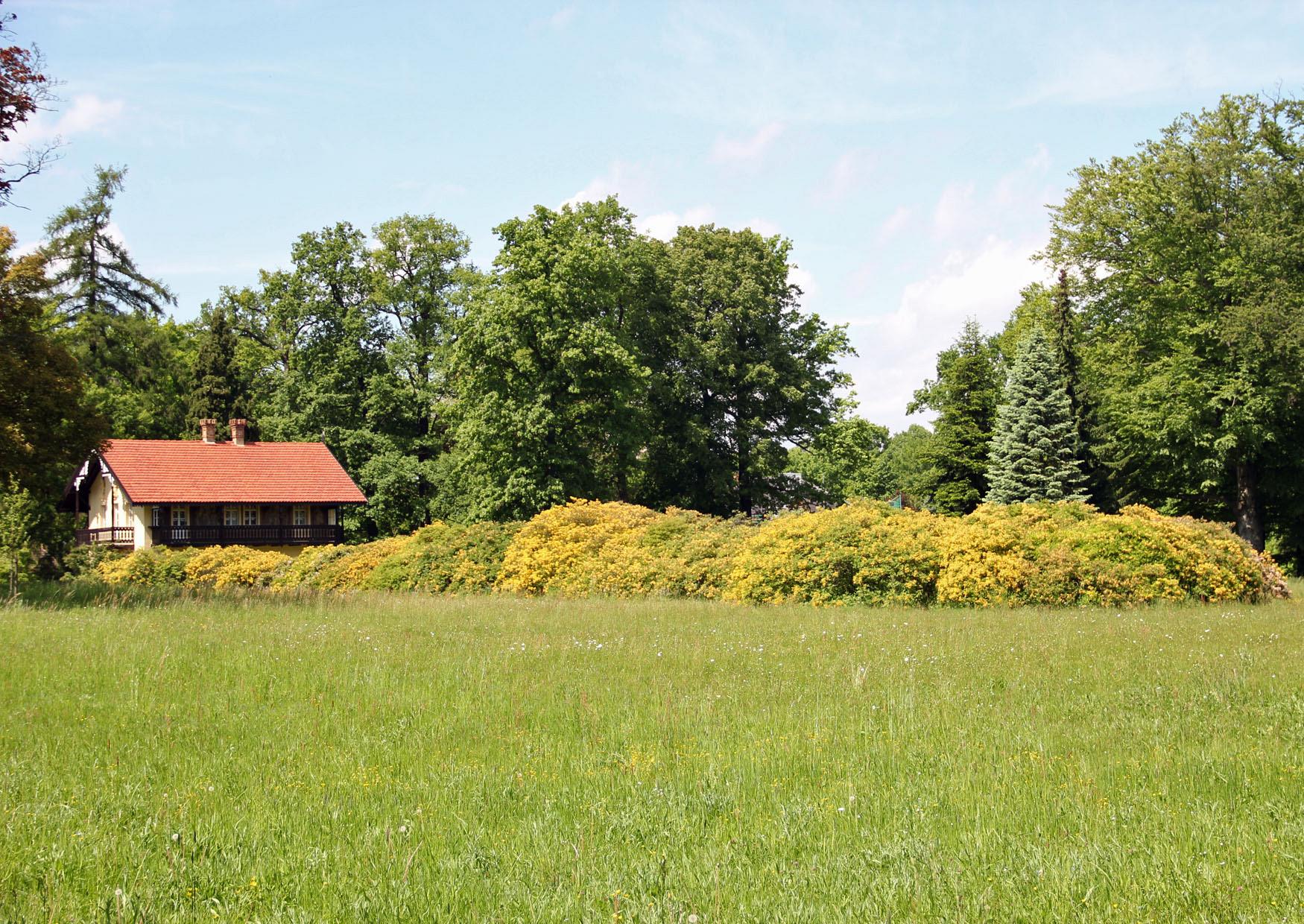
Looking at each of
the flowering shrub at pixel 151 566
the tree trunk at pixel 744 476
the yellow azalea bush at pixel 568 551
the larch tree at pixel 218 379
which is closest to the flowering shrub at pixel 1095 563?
the yellow azalea bush at pixel 568 551

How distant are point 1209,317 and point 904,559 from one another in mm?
25792

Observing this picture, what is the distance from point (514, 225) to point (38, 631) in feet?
101

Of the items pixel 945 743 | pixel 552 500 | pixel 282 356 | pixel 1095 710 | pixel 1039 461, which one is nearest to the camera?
pixel 945 743

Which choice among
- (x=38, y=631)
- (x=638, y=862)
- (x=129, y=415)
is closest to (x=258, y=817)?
(x=638, y=862)

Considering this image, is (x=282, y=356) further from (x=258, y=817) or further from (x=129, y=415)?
(x=258, y=817)

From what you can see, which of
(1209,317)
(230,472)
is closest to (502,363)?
(230,472)

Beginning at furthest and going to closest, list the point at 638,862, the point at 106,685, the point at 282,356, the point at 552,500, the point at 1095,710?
1. the point at 282,356
2. the point at 552,500
3. the point at 106,685
4. the point at 1095,710
5. the point at 638,862

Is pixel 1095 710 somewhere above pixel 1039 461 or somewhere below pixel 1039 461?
below

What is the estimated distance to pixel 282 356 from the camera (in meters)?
58.9

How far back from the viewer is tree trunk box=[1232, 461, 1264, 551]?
121 ft

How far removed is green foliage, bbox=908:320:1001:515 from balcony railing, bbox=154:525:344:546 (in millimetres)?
31855

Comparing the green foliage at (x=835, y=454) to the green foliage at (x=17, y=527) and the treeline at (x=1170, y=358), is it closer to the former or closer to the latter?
the treeline at (x=1170, y=358)

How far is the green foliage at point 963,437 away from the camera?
151ft

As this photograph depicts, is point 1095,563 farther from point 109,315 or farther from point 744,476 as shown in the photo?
point 109,315
